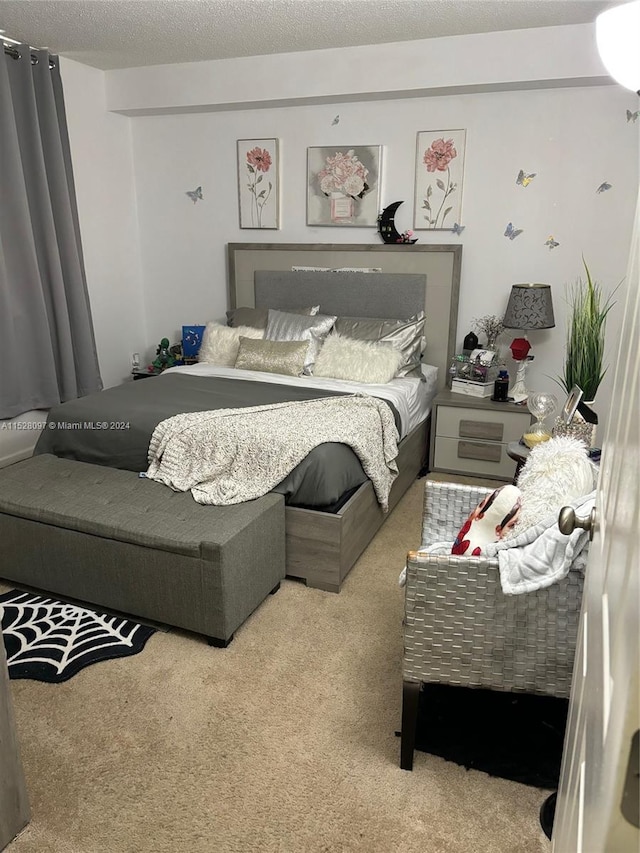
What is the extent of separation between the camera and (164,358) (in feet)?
15.3

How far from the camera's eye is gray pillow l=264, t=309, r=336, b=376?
395 centimetres

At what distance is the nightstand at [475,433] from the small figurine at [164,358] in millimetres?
2004

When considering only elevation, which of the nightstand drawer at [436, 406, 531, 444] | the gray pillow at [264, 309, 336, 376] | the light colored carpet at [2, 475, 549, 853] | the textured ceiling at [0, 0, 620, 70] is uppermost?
the textured ceiling at [0, 0, 620, 70]

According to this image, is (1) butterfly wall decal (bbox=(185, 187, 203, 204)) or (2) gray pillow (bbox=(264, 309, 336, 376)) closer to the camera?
(2) gray pillow (bbox=(264, 309, 336, 376))

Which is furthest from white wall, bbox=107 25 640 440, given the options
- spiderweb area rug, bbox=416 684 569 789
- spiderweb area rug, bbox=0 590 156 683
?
spiderweb area rug, bbox=0 590 156 683

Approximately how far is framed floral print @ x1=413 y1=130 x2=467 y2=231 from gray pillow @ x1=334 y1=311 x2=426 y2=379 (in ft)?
2.00

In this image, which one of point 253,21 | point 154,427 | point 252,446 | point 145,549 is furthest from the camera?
point 253,21

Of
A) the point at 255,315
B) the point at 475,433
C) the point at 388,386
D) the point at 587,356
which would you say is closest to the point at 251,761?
the point at 388,386

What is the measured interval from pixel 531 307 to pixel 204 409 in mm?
1949

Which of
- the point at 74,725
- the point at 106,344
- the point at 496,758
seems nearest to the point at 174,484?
the point at 74,725

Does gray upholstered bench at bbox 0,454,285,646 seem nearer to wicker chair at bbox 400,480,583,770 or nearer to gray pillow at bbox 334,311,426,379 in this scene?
wicker chair at bbox 400,480,583,770

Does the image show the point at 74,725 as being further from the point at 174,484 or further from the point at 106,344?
the point at 106,344

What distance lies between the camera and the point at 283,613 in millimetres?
2525

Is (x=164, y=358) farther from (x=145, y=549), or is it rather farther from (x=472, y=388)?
(x=145, y=549)
